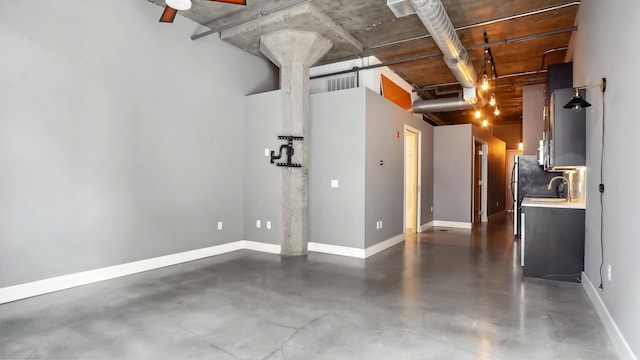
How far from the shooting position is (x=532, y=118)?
7.80 metres

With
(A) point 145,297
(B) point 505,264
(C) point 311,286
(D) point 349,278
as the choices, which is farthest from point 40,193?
(B) point 505,264

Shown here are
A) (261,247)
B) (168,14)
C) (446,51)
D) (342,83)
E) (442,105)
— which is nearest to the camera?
(168,14)

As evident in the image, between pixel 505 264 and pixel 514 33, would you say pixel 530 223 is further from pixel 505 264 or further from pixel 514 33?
pixel 514 33

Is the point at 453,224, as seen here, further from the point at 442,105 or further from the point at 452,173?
the point at 442,105

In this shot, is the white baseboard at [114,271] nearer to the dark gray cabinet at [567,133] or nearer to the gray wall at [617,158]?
the dark gray cabinet at [567,133]

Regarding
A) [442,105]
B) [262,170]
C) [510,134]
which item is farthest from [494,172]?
[262,170]

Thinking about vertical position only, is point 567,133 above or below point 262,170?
above

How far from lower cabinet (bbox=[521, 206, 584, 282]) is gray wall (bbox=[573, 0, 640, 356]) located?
0.34 m

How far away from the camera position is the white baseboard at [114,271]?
134 inches

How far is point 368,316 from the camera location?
299 centimetres

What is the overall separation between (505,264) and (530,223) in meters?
0.91

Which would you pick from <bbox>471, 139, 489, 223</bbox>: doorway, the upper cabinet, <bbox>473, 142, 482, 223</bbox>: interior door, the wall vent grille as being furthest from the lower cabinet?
<bbox>471, 139, 489, 223</bbox>: doorway

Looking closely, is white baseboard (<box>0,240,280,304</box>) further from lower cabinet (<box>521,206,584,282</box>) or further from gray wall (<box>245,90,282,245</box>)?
lower cabinet (<box>521,206,584,282</box>)

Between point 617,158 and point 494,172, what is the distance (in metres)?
9.03
